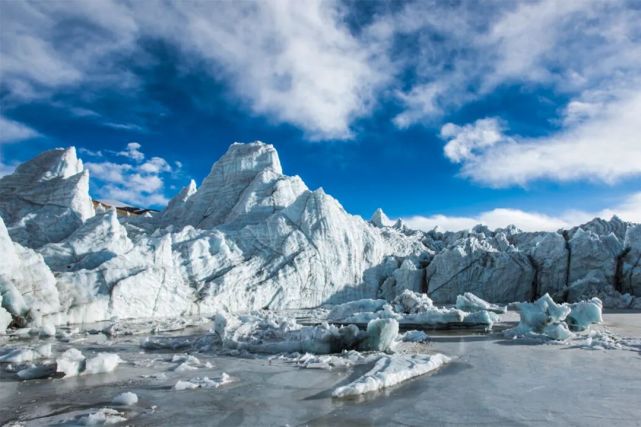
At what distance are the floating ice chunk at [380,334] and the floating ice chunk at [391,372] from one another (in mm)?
1047

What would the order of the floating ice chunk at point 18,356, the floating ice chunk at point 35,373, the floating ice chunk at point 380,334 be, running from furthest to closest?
the floating ice chunk at point 380,334
the floating ice chunk at point 18,356
the floating ice chunk at point 35,373

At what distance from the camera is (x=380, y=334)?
9.46m

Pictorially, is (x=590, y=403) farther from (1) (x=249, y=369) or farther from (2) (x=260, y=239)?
(2) (x=260, y=239)

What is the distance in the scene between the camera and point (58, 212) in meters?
23.8

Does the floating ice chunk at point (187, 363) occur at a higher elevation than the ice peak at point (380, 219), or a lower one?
lower

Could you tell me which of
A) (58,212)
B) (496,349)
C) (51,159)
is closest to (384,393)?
(496,349)

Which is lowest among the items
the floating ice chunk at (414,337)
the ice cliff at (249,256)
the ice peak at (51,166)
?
the floating ice chunk at (414,337)

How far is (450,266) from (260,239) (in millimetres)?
11180

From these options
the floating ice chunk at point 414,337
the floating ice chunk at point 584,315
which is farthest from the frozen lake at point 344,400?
the floating ice chunk at point 584,315

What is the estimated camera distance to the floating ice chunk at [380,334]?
372 inches

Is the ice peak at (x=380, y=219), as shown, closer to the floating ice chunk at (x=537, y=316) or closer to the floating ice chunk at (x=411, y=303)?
the floating ice chunk at (x=411, y=303)

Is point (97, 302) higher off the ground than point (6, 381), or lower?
higher

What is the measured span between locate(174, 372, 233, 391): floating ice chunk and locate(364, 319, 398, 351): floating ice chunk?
342cm

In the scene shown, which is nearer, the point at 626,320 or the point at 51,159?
the point at 626,320
